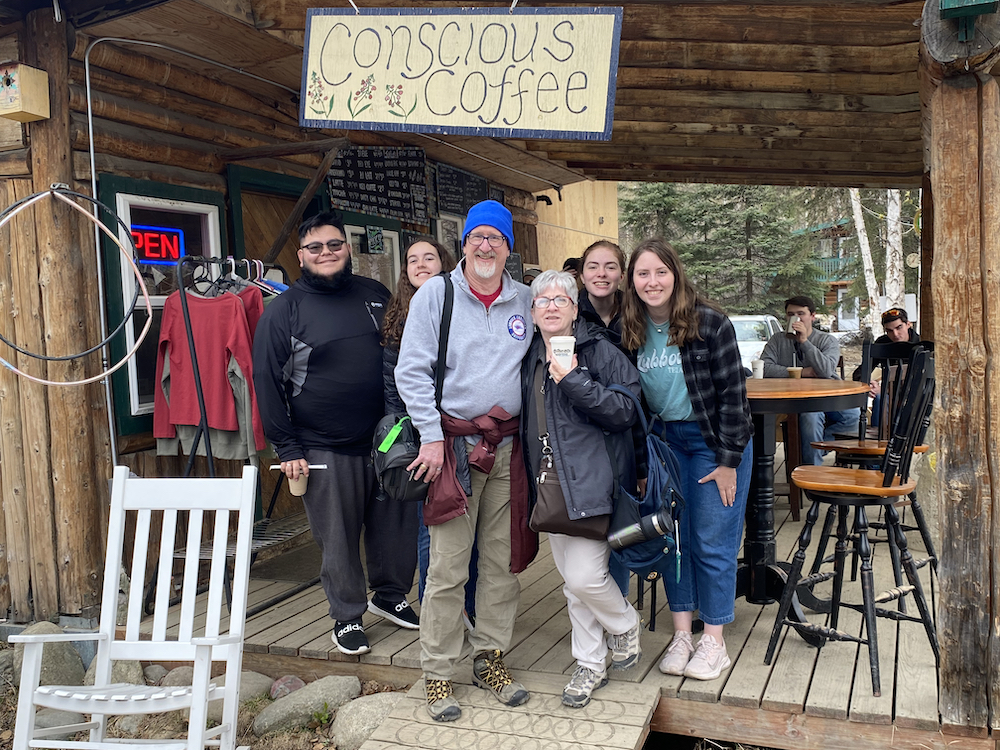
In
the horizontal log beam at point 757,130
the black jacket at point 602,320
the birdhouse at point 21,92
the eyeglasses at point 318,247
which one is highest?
the horizontal log beam at point 757,130

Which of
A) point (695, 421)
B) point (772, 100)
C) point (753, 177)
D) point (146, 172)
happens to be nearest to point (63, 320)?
point (146, 172)

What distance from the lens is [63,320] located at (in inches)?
158

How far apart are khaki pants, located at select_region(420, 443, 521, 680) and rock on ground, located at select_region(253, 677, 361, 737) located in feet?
1.72

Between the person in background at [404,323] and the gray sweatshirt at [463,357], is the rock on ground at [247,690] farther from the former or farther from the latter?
the gray sweatshirt at [463,357]

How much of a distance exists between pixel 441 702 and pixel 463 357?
1.25 m

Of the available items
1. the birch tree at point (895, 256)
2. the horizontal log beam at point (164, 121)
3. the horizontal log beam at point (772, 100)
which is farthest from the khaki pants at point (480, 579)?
the birch tree at point (895, 256)

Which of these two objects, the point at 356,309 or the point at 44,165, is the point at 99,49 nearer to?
the point at 44,165

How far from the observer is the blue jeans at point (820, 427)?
6098 millimetres

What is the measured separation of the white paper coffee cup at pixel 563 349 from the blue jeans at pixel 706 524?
26.8 inches

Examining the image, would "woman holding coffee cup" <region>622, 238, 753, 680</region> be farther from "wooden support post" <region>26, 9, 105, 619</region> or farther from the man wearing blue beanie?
"wooden support post" <region>26, 9, 105, 619</region>

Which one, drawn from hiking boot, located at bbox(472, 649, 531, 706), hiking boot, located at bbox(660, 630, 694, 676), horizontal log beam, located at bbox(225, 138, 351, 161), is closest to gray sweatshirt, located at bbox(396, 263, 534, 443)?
hiking boot, located at bbox(472, 649, 531, 706)

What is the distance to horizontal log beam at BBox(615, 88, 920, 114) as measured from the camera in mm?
5336

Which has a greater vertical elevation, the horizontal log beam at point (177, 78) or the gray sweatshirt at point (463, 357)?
the horizontal log beam at point (177, 78)

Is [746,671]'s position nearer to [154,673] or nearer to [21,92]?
[154,673]
